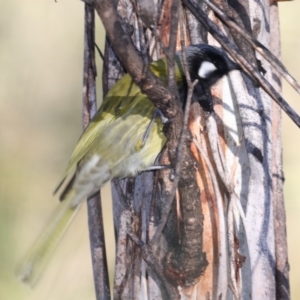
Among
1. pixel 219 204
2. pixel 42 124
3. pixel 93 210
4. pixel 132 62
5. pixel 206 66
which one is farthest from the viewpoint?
pixel 42 124

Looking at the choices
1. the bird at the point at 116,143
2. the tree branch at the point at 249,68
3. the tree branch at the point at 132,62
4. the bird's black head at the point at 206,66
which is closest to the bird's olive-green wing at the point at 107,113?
the bird at the point at 116,143

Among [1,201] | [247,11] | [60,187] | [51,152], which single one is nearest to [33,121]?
[51,152]

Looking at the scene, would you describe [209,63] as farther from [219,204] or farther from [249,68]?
[249,68]

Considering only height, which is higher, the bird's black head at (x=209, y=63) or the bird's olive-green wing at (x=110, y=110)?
the bird's black head at (x=209, y=63)

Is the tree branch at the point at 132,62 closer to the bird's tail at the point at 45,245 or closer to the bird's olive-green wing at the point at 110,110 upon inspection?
the bird's olive-green wing at the point at 110,110

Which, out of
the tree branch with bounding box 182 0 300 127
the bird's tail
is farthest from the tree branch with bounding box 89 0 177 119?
the bird's tail

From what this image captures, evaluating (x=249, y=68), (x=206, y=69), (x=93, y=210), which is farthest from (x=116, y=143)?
(x=249, y=68)

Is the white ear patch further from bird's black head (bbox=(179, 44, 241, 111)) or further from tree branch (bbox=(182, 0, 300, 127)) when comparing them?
tree branch (bbox=(182, 0, 300, 127))

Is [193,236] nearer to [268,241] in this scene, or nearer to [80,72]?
[268,241]
